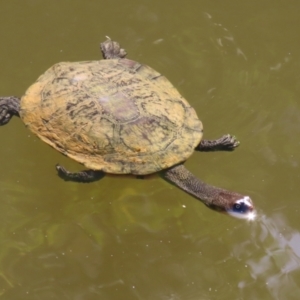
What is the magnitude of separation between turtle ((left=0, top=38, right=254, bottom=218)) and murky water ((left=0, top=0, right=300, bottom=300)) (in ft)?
1.39

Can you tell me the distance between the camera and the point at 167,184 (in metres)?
4.29

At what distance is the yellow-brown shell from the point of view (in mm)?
3389

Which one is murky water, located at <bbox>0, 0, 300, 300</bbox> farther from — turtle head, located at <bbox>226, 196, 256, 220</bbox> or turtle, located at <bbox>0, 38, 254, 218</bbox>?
turtle head, located at <bbox>226, 196, 256, 220</bbox>

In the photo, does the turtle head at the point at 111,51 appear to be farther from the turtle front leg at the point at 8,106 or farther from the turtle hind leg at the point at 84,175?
the turtle hind leg at the point at 84,175

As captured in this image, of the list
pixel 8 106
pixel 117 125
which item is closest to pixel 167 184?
pixel 117 125

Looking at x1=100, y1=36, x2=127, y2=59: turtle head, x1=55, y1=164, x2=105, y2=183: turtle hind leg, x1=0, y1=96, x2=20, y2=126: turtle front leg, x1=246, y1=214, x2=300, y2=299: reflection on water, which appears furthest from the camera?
x1=100, y1=36, x2=127, y2=59: turtle head

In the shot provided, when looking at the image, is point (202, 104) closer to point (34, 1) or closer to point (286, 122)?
point (286, 122)

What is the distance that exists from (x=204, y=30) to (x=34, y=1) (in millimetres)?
1861

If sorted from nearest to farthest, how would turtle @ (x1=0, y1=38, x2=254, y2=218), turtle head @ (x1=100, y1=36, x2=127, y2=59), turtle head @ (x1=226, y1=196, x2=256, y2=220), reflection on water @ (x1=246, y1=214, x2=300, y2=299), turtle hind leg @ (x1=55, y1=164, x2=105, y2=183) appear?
turtle head @ (x1=226, y1=196, x2=256, y2=220)
turtle @ (x1=0, y1=38, x2=254, y2=218)
turtle hind leg @ (x1=55, y1=164, x2=105, y2=183)
reflection on water @ (x1=246, y1=214, x2=300, y2=299)
turtle head @ (x1=100, y1=36, x2=127, y2=59)

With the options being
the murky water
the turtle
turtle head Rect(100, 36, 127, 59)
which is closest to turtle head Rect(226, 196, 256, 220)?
the turtle

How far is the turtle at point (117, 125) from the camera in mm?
3385

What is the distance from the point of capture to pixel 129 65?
382 cm

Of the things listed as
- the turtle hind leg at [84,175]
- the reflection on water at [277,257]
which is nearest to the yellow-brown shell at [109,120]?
the turtle hind leg at [84,175]

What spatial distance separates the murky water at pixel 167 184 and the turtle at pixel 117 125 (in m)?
0.42
